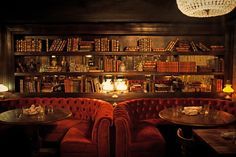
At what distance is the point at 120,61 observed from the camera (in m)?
5.60

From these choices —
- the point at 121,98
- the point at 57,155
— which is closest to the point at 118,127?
the point at 57,155

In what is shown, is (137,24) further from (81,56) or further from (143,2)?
(81,56)

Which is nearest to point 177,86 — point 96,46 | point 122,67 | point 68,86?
point 122,67

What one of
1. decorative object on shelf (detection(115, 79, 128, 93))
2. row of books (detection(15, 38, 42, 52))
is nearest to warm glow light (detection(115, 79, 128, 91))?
decorative object on shelf (detection(115, 79, 128, 93))

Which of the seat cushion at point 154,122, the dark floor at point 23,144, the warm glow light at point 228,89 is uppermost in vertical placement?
the warm glow light at point 228,89

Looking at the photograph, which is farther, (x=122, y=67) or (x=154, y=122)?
(x=122, y=67)

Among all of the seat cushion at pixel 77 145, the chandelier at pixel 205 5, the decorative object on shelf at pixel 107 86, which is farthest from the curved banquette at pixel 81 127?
the chandelier at pixel 205 5

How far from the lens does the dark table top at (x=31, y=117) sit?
12.0ft

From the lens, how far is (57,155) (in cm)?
440

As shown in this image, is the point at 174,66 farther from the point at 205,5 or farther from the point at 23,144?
the point at 23,144

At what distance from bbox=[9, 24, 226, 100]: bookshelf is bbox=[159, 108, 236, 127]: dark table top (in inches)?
62.6

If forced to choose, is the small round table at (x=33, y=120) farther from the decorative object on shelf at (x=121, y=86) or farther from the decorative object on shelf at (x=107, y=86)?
the decorative object on shelf at (x=121, y=86)

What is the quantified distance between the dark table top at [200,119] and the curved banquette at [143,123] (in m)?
0.38

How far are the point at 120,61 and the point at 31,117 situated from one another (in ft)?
7.65
